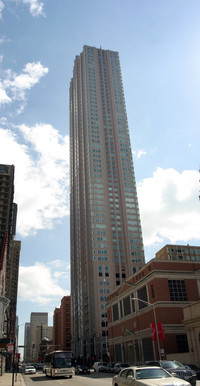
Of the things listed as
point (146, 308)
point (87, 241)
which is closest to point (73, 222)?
point (87, 241)

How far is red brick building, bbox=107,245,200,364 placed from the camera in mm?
47844

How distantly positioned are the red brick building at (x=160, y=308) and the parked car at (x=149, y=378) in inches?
1182

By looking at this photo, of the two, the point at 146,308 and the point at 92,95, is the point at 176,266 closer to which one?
the point at 146,308

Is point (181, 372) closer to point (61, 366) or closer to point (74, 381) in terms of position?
point (74, 381)

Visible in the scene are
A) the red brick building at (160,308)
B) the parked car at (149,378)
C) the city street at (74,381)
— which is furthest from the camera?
the red brick building at (160,308)

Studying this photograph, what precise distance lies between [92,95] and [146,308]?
124839mm

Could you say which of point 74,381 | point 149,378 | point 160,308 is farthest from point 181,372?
point 160,308

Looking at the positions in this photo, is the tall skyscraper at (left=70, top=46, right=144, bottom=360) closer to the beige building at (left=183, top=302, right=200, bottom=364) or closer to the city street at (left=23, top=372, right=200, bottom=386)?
the beige building at (left=183, top=302, right=200, bottom=364)

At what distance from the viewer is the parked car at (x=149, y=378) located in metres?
11.4

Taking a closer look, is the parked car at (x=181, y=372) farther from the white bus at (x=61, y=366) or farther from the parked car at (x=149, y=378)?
the white bus at (x=61, y=366)

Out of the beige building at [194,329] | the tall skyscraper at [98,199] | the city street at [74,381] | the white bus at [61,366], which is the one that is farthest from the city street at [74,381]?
the tall skyscraper at [98,199]

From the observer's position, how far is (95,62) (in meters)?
170

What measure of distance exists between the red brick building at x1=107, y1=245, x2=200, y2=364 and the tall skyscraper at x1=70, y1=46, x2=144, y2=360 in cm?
5375

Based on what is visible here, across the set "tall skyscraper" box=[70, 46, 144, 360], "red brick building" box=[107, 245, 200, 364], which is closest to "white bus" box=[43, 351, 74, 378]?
"red brick building" box=[107, 245, 200, 364]
